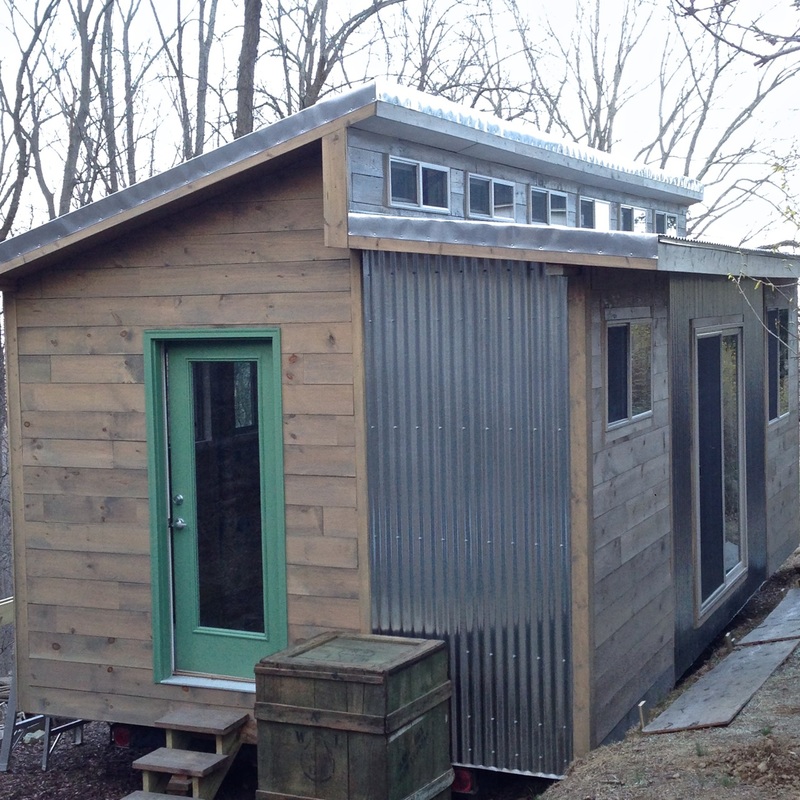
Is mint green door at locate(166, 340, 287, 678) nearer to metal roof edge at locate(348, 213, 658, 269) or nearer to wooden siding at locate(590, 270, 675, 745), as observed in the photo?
metal roof edge at locate(348, 213, 658, 269)

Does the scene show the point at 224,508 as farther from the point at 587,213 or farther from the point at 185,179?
the point at 587,213

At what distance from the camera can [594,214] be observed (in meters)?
11.1

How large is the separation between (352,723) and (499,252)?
247 cm

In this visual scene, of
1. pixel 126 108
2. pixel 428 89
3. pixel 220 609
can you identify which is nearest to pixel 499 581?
pixel 220 609

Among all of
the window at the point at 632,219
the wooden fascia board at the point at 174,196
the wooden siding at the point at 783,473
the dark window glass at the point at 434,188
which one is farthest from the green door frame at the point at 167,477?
the window at the point at 632,219

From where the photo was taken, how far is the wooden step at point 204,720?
630cm

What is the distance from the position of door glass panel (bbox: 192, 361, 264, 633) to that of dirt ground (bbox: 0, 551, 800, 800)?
1004 mm

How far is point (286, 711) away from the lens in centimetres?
557

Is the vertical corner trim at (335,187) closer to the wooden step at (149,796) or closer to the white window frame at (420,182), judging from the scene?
the white window frame at (420,182)

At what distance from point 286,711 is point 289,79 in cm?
1529

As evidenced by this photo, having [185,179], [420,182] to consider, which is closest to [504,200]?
[420,182]

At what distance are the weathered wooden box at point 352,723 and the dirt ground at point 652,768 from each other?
71cm

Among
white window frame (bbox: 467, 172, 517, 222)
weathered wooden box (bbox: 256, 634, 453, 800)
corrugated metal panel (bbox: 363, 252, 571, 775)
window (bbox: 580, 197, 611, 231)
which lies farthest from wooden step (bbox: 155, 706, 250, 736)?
window (bbox: 580, 197, 611, 231)

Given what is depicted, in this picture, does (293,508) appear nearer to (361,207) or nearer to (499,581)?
(499,581)
